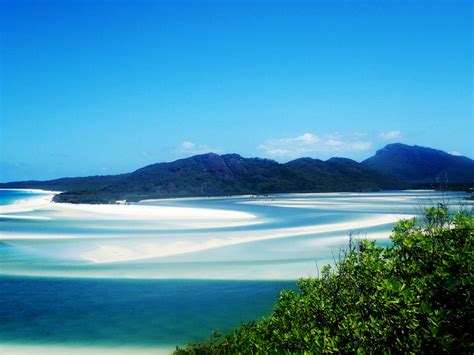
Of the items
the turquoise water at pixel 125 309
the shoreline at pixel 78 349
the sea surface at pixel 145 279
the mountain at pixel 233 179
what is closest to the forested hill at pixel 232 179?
the mountain at pixel 233 179

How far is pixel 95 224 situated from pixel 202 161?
2508 inches

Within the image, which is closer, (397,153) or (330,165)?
(330,165)

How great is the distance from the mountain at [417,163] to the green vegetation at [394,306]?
6288 inches

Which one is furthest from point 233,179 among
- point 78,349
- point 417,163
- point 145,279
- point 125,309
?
point 417,163

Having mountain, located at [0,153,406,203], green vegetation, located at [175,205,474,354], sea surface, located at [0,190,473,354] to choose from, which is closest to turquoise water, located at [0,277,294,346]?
sea surface, located at [0,190,473,354]

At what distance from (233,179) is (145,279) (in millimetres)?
72139

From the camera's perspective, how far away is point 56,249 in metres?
21.9

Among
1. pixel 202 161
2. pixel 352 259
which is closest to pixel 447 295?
pixel 352 259

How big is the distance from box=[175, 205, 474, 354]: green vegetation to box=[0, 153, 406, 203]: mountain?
6725 cm

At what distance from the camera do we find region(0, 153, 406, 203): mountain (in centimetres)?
8081

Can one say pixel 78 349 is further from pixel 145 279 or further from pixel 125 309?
pixel 145 279

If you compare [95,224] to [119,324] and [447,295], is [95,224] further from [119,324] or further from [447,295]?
[447,295]

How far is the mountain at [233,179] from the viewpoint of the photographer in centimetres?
8081

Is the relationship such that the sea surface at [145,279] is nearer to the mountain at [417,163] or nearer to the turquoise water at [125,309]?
the turquoise water at [125,309]
